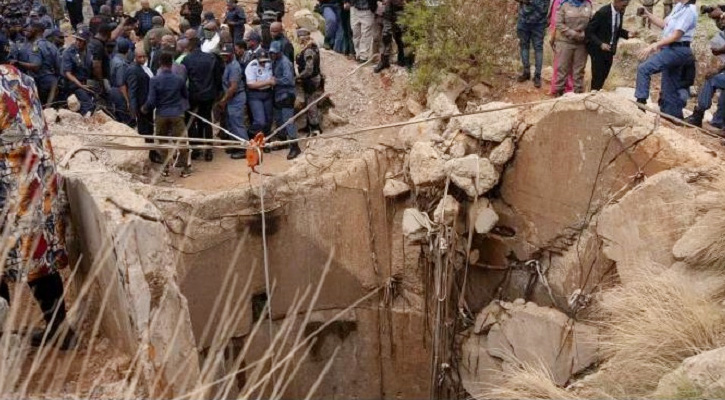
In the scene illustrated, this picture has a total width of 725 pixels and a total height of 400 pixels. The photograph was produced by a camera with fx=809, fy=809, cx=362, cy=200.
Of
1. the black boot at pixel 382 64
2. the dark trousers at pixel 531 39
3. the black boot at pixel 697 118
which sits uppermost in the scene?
the dark trousers at pixel 531 39

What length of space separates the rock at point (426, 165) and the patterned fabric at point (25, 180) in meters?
4.07

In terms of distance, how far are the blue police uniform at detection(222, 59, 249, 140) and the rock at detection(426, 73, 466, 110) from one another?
220cm

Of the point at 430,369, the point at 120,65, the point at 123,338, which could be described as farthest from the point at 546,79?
the point at 123,338

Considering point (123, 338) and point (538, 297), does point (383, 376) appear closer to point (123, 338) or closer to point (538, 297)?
point (538, 297)

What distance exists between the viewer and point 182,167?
901 cm

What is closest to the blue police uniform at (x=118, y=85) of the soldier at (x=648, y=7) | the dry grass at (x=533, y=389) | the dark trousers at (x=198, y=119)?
the dark trousers at (x=198, y=119)

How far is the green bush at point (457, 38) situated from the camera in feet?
31.2

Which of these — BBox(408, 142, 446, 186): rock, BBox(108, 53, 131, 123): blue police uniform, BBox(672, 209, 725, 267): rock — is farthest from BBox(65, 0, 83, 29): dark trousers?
BBox(672, 209, 725, 267): rock

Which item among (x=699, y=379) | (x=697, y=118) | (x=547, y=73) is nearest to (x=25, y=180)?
(x=699, y=379)

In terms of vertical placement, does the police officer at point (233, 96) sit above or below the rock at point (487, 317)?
above

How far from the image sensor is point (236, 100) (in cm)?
946

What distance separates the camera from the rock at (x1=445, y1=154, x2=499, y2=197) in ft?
25.6

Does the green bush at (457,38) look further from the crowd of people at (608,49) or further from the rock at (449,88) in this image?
the crowd of people at (608,49)

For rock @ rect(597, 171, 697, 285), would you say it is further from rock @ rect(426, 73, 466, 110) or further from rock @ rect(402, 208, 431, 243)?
rock @ rect(426, 73, 466, 110)
